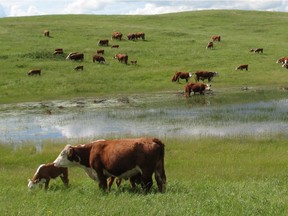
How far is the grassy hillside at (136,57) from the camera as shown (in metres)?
40.2

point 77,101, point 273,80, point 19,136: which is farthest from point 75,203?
point 273,80

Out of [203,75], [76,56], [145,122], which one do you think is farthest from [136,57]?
[145,122]

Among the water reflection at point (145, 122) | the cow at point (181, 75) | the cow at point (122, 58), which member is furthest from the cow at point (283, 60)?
the water reflection at point (145, 122)

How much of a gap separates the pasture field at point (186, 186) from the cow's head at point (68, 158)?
63 cm

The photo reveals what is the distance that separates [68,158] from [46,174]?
1.42m

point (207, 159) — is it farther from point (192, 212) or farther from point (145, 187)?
point (192, 212)

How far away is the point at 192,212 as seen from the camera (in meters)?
8.77

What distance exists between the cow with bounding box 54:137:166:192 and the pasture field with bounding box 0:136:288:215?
38 cm

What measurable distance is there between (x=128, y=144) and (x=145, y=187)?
1098 mm

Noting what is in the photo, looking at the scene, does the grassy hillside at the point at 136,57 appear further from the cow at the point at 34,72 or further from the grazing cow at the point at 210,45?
the grazing cow at the point at 210,45

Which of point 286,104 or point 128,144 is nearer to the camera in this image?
point 128,144

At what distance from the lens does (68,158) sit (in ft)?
42.3

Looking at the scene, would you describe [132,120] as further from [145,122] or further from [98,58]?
[98,58]

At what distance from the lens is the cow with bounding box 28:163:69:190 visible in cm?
1368
